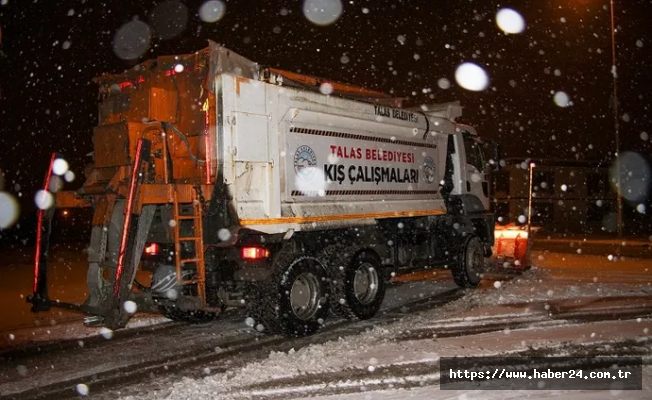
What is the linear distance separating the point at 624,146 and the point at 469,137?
34.9 metres

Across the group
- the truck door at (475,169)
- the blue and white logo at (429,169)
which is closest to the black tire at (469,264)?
the truck door at (475,169)

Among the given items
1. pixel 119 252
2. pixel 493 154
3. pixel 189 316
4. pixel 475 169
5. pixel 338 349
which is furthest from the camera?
pixel 493 154

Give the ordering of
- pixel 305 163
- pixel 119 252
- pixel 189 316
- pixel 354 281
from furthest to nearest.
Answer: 1. pixel 189 316
2. pixel 354 281
3. pixel 305 163
4. pixel 119 252

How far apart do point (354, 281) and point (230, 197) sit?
8.59 ft

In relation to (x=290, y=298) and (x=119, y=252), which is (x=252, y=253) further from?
(x=119, y=252)

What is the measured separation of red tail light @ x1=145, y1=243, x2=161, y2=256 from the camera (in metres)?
7.56

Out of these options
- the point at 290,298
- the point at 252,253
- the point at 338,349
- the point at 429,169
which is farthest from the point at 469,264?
the point at 252,253

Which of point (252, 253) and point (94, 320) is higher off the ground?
point (252, 253)

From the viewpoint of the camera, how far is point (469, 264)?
1175 cm

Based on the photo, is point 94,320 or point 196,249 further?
point 196,249

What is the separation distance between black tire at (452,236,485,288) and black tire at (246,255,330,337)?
471cm

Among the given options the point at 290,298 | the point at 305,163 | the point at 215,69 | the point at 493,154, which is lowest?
the point at 290,298

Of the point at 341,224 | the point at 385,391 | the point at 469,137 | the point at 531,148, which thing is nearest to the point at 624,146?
the point at 531,148

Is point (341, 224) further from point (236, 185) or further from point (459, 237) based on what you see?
point (459, 237)
